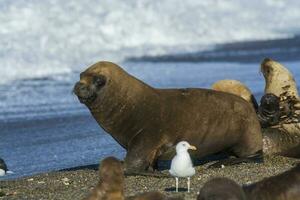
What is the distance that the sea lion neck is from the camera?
994 centimetres

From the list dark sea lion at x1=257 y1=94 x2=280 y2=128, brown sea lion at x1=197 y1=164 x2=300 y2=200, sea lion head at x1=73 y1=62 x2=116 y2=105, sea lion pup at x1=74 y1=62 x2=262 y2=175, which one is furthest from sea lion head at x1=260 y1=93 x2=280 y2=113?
brown sea lion at x1=197 y1=164 x2=300 y2=200

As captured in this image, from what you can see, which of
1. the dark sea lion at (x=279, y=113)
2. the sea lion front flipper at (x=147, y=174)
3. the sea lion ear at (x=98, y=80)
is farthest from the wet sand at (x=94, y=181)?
the sea lion ear at (x=98, y=80)

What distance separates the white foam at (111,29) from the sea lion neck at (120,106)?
32.8ft

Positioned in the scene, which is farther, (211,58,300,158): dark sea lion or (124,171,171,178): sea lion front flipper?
(211,58,300,158): dark sea lion

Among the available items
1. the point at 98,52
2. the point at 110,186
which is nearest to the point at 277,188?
the point at 110,186

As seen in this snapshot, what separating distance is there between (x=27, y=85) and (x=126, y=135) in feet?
28.4

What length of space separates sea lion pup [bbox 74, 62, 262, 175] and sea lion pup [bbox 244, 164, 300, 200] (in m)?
2.88

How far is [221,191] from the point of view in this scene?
20.0 feet

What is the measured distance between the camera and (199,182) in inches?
342

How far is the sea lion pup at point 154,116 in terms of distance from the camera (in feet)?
32.2

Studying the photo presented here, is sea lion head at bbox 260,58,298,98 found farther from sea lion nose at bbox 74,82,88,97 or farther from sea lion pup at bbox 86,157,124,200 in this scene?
sea lion pup at bbox 86,157,124,200

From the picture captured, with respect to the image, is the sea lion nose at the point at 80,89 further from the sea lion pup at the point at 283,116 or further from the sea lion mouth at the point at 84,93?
the sea lion pup at the point at 283,116

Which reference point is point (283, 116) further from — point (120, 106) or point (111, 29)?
point (111, 29)

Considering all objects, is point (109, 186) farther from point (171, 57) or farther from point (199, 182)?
point (171, 57)
